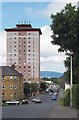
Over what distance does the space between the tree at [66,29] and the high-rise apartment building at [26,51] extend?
125 metres

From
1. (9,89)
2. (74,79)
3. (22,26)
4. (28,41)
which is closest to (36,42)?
(28,41)

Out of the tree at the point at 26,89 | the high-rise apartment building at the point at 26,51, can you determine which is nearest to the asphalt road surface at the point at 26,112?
the tree at the point at 26,89

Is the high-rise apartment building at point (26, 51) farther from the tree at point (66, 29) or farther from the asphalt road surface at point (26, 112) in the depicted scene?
the tree at point (66, 29)

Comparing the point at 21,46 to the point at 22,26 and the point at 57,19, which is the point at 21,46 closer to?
the point at 22,26

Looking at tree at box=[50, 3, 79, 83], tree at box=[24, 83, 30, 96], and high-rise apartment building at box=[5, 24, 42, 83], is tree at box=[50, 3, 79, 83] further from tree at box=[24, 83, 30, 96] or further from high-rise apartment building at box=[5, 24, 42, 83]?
high-rise apartment building at box=[5, 24, 42, 83]

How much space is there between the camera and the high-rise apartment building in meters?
150

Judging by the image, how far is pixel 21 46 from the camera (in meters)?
154

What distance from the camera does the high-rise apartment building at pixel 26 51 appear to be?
150375 mm

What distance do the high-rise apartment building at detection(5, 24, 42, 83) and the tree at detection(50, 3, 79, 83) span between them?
125 meters

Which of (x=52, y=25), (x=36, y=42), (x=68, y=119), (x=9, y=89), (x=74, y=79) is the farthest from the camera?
(x=36, y=42)

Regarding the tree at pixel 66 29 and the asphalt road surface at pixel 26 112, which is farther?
the asphalt road surface at pixel 26 112

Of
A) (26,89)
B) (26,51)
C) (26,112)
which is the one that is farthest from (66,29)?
(26,51)

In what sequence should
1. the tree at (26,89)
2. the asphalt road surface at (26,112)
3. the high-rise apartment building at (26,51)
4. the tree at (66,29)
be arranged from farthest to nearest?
1. the high-rise apartment building at (26,51)
2. the tree at (26,89)
3. the asphalt road surface at (26,112)
4. the tree at (66,29)

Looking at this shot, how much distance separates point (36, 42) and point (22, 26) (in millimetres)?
17033
